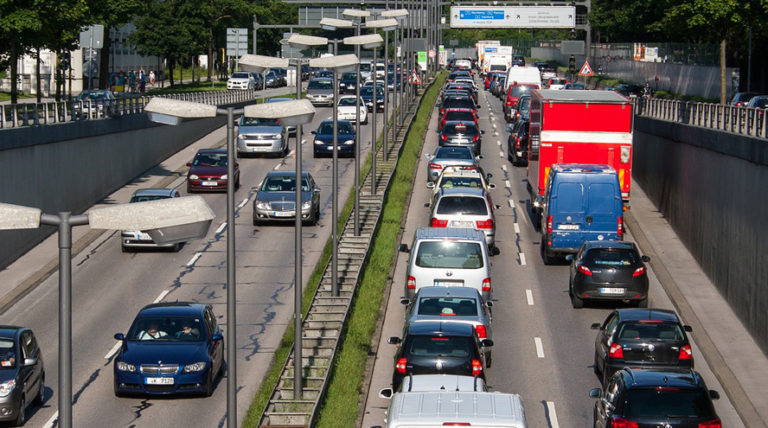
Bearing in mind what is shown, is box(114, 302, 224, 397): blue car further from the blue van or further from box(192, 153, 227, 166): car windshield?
box(192, 153, 227, 166): car windshield

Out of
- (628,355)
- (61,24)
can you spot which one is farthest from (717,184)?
(61,24)

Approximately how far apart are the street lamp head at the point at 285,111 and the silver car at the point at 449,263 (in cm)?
963

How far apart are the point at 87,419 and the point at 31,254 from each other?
50.2 feet

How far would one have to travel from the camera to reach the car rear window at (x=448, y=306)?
75.0ft

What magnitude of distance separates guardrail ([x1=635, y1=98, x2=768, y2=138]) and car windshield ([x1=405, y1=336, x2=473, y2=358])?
1115 cm

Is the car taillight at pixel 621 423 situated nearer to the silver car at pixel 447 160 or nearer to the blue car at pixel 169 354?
the blue car at pixel 169 354

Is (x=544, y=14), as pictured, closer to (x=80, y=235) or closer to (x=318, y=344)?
(x=80, y=235)

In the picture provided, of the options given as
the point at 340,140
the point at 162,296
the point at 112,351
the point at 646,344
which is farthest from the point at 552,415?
the point at 340,140

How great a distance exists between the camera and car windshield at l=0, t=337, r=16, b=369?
19.4 metres

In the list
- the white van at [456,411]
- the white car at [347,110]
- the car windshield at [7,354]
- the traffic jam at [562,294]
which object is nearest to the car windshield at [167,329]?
the car windshield at [7,354]

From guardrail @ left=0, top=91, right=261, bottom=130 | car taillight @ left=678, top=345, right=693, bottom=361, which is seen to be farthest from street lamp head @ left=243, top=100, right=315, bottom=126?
guardrail @ left=0, top=91, right=261, bottom=130

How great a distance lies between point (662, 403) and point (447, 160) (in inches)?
1102

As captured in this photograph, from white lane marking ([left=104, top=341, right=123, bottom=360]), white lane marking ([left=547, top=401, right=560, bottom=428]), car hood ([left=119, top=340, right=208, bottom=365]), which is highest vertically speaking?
car hood ([left=119, top=340, right=208, bottom=365])

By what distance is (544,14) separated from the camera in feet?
430
